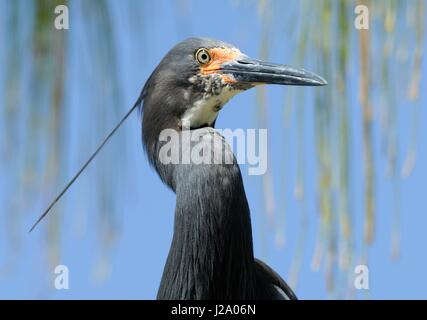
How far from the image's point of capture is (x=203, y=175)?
3.31 metres

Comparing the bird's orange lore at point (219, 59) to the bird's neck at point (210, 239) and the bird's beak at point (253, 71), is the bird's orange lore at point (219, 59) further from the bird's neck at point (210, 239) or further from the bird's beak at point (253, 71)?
the bird's neck at point (210, 239)

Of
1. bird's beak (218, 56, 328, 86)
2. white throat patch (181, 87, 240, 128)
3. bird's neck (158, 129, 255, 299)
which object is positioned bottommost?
bird's neck (158, 129, 255, 299)

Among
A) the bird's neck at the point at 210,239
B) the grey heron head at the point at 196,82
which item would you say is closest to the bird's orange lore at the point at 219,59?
the grey heron head at the point at 196,82

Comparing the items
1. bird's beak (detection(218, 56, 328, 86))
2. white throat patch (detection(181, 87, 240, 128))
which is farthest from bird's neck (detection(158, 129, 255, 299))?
bird's beak (detection(218, 56, 328, 86))

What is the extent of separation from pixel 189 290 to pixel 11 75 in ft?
8.46

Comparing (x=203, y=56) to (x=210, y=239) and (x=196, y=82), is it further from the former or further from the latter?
(x=210, y=239)

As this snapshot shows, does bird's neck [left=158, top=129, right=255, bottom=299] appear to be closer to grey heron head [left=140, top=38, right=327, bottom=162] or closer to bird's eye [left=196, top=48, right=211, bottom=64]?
grey heron head [left=140, top=38, right=327, bottom=162]

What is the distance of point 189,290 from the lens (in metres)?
3.25

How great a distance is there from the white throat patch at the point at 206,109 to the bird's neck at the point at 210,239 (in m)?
0.26

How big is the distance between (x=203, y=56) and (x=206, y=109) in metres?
0.31

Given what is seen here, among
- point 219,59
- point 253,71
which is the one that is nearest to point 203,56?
point 219,59

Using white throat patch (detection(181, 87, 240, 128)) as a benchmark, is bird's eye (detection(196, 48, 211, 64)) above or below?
above

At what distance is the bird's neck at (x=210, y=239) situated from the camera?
3273mm

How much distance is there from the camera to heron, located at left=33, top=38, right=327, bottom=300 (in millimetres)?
3283
